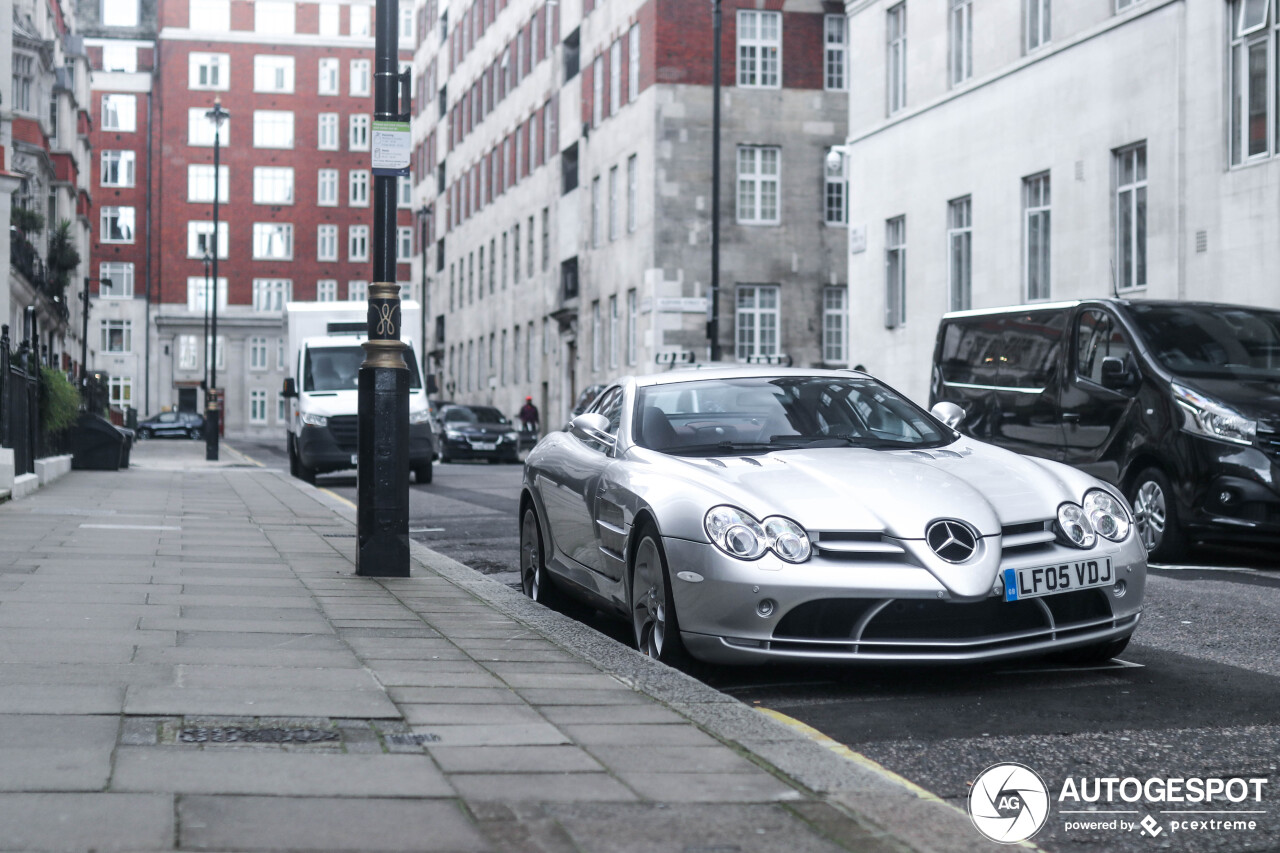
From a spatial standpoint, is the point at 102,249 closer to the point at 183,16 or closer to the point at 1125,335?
the point at 183,16

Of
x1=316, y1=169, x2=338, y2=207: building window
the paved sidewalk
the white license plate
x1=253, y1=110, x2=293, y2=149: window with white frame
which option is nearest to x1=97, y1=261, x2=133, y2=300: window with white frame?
x1=253, y1=110, x2=293, y2=149: window with white frame

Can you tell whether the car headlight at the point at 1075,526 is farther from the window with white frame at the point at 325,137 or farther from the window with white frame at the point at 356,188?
the window with white frame at the point at 325,137

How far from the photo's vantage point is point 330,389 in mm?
26453

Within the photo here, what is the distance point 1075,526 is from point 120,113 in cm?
9860

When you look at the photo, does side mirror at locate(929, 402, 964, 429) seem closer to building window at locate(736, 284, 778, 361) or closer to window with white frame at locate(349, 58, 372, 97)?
building window at locate(736, 284, 778, 361)

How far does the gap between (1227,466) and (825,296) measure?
34349 mm

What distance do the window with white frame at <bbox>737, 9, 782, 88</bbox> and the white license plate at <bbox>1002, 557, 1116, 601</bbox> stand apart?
1558 inches

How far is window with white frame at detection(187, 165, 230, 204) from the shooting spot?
96.3 meters

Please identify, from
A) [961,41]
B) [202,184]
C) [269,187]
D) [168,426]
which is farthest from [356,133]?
[961,41]

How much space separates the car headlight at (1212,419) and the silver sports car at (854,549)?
15.0ft

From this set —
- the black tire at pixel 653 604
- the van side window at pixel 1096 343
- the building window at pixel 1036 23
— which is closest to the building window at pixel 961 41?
the building window at pixel 1036 23

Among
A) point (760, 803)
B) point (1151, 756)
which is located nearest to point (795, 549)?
point (1151, 756)

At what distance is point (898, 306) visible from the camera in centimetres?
3131

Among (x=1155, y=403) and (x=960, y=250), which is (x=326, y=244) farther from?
(x=1155, y=403)
